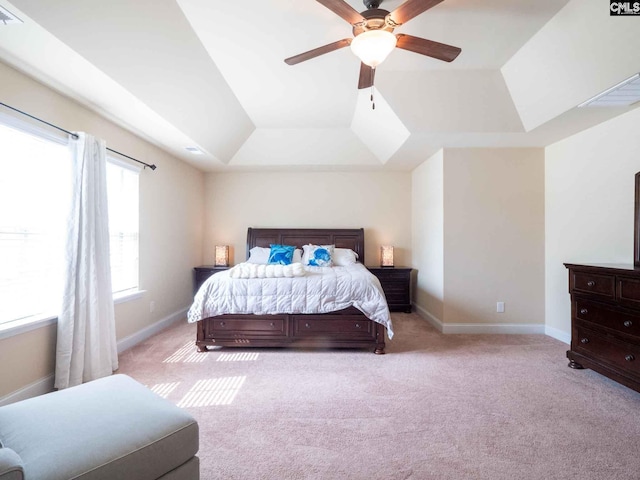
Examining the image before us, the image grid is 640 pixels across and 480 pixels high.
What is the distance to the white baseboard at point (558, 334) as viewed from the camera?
3360mm

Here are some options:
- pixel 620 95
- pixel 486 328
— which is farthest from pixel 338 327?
pixel 620 95

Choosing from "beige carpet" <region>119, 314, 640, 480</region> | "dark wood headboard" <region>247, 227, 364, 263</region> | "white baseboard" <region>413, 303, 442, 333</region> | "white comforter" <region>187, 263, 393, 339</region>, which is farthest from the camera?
"dark wood headboard" <region>247, 227, 364, 263</region>

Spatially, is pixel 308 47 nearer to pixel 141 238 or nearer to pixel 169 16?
pixel 169 16

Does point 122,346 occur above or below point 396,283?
below

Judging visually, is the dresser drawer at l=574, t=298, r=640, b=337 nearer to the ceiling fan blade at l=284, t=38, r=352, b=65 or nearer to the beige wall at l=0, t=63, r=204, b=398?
the ceiling fan blade at l=284, t=38, r=352, b=65

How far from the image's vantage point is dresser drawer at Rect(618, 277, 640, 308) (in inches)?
85.6

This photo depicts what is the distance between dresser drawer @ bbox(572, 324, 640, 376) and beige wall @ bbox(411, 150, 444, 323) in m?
1.40

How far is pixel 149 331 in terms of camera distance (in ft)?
11.8

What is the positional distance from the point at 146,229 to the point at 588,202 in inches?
199

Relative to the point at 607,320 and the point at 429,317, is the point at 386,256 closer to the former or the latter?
the point at 429,317

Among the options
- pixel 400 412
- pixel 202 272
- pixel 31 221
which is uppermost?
pixel 31 221

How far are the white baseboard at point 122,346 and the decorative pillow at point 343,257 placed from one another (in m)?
2.49

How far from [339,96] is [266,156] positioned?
1.70 metres

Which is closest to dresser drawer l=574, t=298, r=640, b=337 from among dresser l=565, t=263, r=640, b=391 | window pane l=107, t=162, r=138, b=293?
dresser l=565, t=263, r=640, b=391
